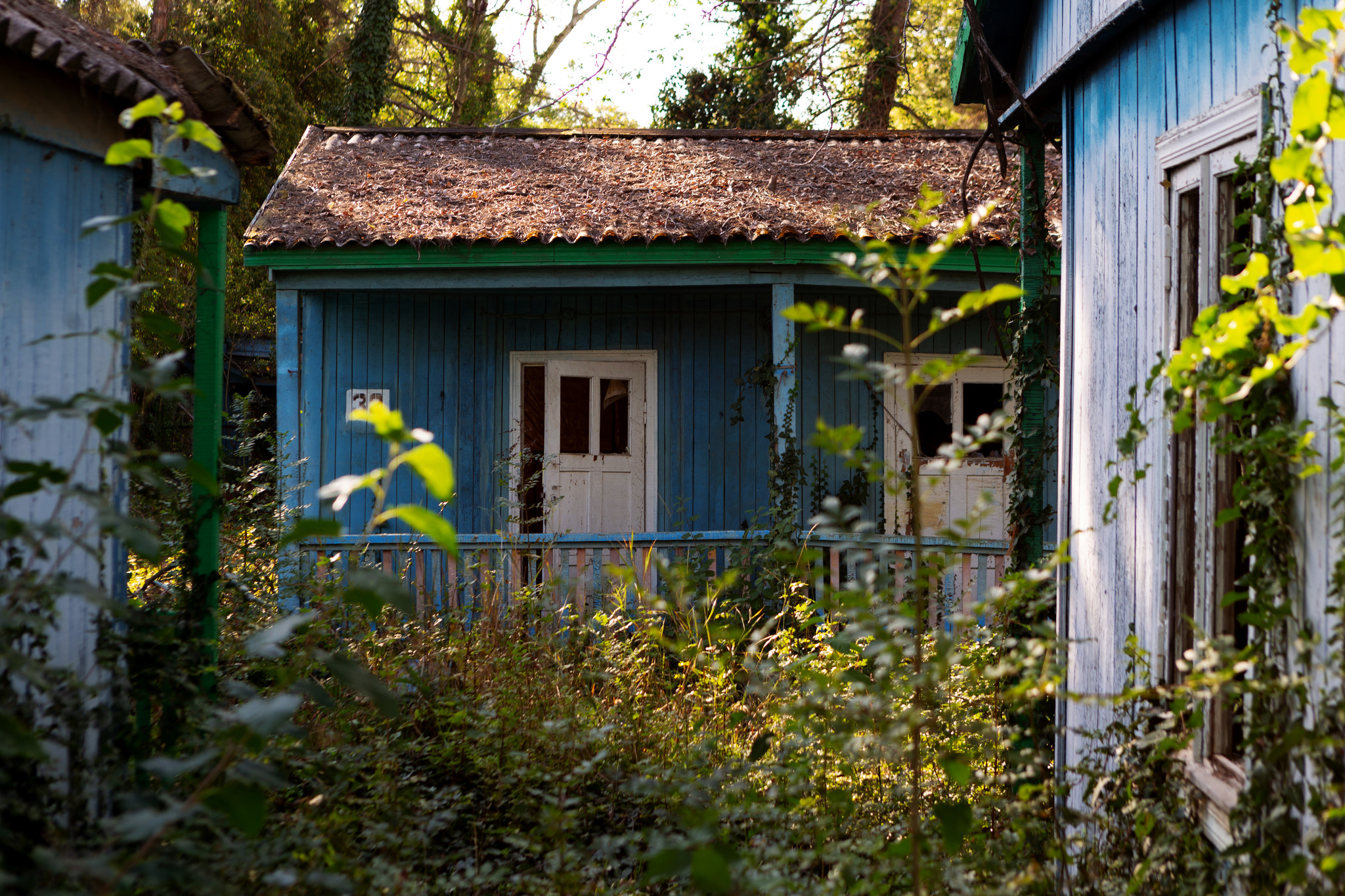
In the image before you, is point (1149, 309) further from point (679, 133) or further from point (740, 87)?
point (740, 87)

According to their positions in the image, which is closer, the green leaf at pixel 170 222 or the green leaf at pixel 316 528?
the green leaf at pixel 316 528

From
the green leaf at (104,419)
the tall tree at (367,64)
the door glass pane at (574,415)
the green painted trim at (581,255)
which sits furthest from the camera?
the tall tree at (367,64)

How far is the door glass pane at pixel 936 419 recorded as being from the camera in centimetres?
959

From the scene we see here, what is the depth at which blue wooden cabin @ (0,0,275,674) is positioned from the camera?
3273 millimetres

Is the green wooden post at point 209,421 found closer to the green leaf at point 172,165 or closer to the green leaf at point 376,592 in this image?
the green leaf at point 172,165

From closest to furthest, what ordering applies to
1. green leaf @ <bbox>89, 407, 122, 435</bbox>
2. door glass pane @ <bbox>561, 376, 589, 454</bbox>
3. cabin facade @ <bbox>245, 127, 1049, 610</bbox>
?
green leaf @ <bbox>89, 407, 122, 435</bbox> → cabin facade @ <bbox>245, 127, 1049, 610</bbox> → door glass pane @ <bbox>561, 376, 589, 454</bbox>

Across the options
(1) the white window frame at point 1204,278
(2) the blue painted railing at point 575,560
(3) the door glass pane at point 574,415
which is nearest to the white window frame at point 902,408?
(2) the blue painted railing at point 575,560

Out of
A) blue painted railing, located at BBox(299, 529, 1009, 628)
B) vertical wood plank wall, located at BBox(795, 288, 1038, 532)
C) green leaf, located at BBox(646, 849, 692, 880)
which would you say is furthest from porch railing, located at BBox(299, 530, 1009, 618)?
green leaf, located at BBox(646, 849, 692, 880)

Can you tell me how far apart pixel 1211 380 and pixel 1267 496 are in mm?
293

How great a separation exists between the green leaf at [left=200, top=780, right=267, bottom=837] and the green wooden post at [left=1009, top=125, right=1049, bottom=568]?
4086 mm

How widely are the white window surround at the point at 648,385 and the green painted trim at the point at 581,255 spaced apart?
148 cm

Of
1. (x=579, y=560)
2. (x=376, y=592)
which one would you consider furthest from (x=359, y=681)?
(x=579, y=560)

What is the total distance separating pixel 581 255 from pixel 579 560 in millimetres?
2277

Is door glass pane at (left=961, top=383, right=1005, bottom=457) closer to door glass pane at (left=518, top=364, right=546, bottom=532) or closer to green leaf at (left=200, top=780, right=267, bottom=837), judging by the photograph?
door glass pane at (left=518, top=364, right=546, bottom=532)
